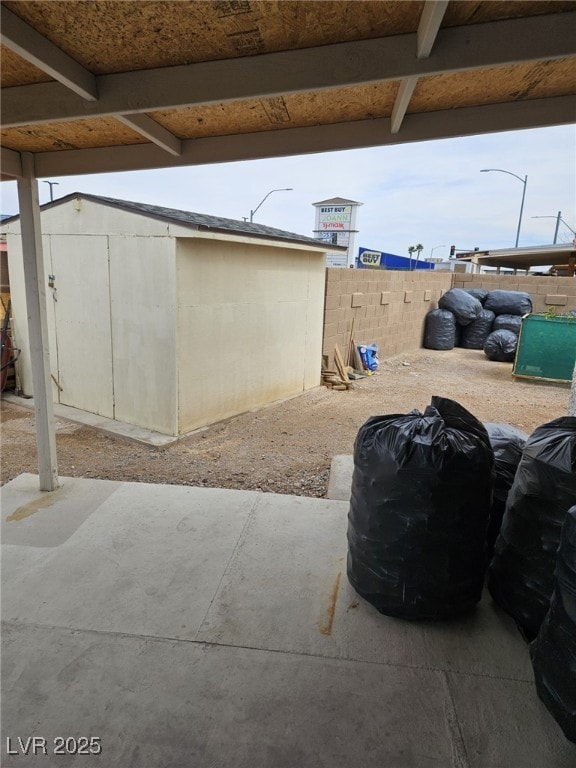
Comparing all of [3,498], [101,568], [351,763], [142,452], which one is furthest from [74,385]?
[351,763]

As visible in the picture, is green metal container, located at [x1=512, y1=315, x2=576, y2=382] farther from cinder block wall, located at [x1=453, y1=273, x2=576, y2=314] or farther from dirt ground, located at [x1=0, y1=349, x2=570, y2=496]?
cinder block wall, located at [x1=453, y1=273, x2=576, y2=314]

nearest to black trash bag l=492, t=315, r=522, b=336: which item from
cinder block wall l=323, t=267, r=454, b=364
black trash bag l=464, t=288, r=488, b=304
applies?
black trash bag l=464, t=288, r=488, b=304

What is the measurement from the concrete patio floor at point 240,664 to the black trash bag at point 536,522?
21 cm

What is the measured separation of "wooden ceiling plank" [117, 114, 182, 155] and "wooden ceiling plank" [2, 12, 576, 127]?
0.69 ft

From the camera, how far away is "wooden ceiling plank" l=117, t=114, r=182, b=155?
2213 millimetres

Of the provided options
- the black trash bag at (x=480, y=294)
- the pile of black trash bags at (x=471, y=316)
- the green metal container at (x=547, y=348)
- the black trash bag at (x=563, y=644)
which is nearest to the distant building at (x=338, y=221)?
the black trash bag at (x=480, y=294)

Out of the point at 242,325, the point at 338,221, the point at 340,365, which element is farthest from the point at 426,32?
the point at 338,221

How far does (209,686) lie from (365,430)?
1188 mm

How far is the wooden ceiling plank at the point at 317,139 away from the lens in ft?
7.16

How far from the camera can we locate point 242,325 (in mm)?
6457

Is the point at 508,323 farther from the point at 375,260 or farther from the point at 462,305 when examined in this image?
the point at 375,260

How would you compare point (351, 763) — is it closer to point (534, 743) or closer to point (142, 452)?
point (534, 743)

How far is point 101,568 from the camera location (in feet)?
7.98

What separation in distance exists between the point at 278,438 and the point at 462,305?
30.7ft
